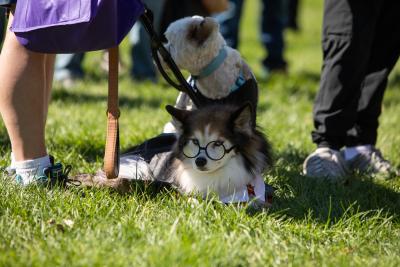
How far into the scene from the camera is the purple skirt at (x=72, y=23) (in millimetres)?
2473

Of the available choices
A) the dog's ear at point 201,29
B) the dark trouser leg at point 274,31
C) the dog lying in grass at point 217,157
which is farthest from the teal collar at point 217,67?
the dark trouser leg at point 274,31

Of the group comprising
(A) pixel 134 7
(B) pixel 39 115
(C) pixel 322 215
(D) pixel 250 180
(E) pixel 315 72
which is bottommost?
(E) pixel 315 72

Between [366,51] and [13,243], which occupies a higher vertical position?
[366,51]

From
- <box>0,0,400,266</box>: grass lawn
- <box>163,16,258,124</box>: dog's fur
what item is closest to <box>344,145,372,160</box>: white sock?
<box>0,0,400,266</box>: grass lawn

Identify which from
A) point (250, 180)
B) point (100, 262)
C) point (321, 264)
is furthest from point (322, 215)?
point (100, 262)

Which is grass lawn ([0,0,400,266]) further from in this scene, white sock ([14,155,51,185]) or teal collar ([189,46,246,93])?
teal collar ([189,46,246,93])

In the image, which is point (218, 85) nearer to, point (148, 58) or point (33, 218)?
point (33, 218)

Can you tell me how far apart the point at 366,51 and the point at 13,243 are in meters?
2.43

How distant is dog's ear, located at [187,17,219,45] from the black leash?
242mm

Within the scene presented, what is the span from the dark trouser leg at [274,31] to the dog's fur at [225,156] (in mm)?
4916

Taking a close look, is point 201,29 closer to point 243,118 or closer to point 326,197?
point 243,118

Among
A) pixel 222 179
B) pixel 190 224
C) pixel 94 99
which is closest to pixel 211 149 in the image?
pixel 222 179

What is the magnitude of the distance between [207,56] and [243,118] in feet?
2.24

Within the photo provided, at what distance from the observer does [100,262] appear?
6.74 ft
